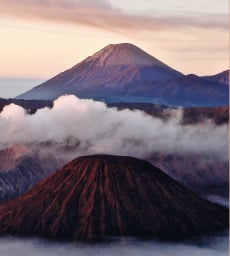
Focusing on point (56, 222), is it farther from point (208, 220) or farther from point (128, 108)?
point (128, 108)

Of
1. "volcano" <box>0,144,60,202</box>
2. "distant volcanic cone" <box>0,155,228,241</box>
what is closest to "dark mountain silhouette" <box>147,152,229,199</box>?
"volcano" <box>0,144,60,202</box>

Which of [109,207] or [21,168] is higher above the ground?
[109,207]

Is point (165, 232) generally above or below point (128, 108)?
below

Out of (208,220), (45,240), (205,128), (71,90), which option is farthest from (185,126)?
(45,240)

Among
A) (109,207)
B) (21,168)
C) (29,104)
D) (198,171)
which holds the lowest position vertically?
(198,171)

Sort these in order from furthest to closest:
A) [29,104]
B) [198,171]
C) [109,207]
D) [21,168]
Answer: [21,168] → [29,104] → [198,171] → [109,207]

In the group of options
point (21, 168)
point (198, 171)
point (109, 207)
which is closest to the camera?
point (109, 207)

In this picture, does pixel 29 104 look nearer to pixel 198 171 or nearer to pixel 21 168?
pixel 21 168

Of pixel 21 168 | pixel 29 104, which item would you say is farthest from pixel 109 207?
pixel 21 168

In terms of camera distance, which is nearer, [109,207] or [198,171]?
[109,207]
